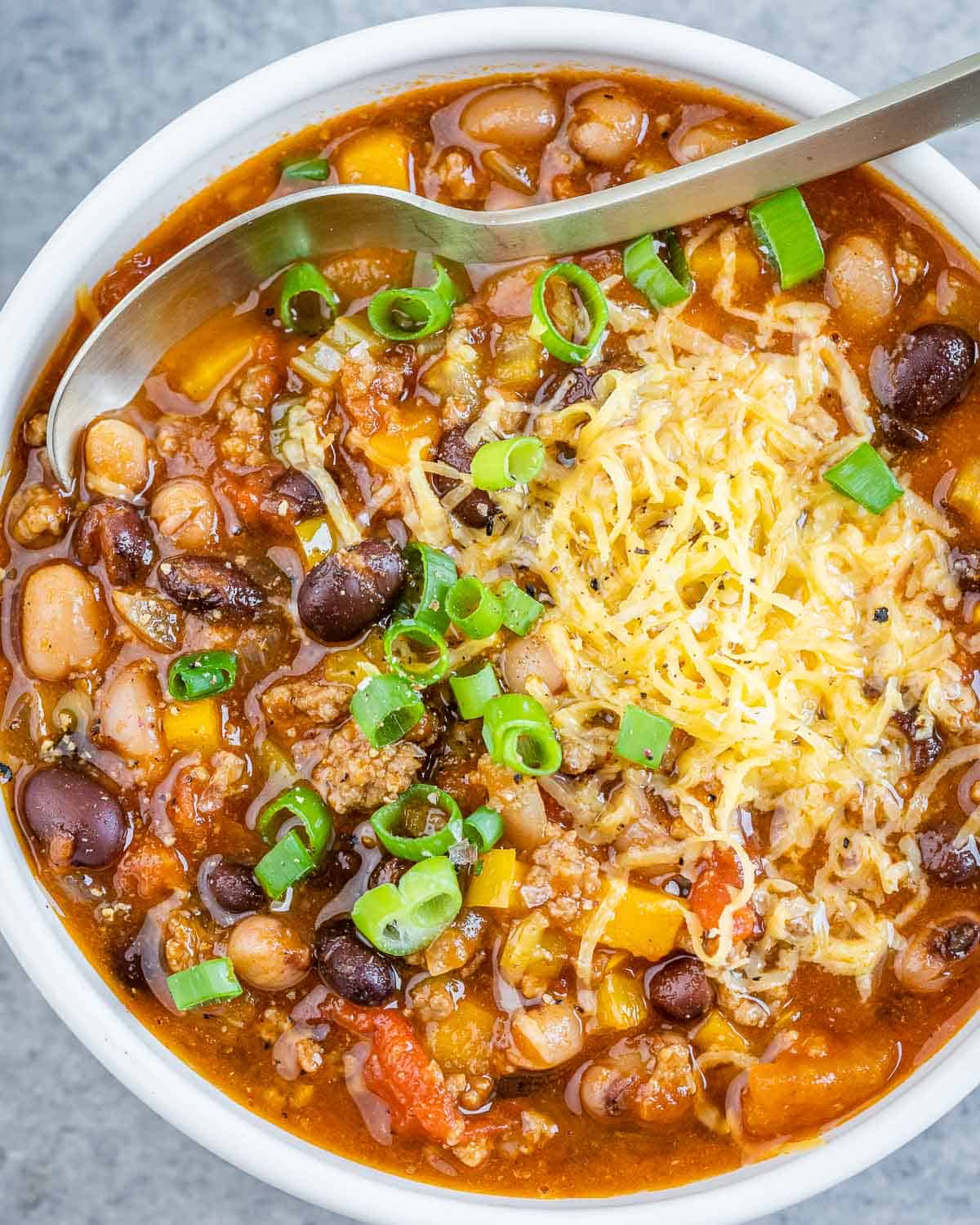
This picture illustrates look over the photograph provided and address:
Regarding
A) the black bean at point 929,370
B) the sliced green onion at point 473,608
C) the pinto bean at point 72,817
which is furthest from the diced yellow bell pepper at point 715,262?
the pinto bean at point 72,817

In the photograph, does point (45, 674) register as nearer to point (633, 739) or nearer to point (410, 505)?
point (410, 505)

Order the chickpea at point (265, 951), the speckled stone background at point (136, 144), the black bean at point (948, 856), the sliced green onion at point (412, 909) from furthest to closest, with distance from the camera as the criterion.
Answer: the speckled stone background at point (136, 144) < the black bean at point (948, 856) < the chickpea at point (265, 951) < the sliced green onion at point (412, 909)

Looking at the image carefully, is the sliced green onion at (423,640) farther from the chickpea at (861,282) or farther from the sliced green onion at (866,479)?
the chickpea at (861,282)

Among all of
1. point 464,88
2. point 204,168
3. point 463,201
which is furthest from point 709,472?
point 204,168

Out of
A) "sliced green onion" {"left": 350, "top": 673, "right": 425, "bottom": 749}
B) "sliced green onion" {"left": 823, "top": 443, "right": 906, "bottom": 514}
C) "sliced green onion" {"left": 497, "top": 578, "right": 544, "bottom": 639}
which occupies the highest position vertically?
"sliced green onion" {"left": 823, "top": 443, "right": 906, "bottom": 514}

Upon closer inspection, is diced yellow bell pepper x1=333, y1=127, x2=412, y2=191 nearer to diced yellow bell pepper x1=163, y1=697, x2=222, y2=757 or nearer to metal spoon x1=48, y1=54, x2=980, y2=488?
metal spoon x1=48, y1=54, x2=980, y2=488

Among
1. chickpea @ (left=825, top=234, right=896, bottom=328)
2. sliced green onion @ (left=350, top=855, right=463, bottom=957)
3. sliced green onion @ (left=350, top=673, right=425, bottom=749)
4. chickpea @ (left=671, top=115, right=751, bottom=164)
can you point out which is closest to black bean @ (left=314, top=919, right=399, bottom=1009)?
sliced green onion @ (left=350, top=855, right=463, bottom=957)
